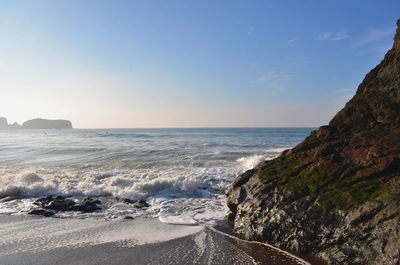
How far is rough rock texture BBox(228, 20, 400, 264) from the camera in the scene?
807 cm

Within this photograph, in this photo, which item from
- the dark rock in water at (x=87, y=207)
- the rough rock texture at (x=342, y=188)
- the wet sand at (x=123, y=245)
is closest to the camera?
the rough rock texture at (x=342, y=188)

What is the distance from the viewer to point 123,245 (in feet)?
33.0

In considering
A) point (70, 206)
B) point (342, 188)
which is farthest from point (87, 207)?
point (342, 188)

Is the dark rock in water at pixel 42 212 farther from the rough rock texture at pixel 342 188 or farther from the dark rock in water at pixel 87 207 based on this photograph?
the rough rock texture at pixel 342 188

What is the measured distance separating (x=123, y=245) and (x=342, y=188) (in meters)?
6.29

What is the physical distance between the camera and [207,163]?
95.9 ft

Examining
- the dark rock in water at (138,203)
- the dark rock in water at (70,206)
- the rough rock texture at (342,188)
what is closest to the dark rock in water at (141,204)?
the dark rock in water at (138,203)

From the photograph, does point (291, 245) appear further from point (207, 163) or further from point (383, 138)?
point (207, 163)

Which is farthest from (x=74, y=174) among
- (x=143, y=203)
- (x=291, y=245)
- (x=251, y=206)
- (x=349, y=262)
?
(x=349, y=262)

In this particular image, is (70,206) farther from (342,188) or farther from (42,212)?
(342,188)

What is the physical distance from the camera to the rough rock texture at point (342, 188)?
8070 mm

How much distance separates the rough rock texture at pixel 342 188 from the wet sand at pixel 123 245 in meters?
0.79

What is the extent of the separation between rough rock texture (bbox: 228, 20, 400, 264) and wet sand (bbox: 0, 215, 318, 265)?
0.79 metres

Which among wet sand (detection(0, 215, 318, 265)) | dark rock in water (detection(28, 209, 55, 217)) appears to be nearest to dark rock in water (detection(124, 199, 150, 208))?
wet sand (detection(0, 215, 318, 265))
